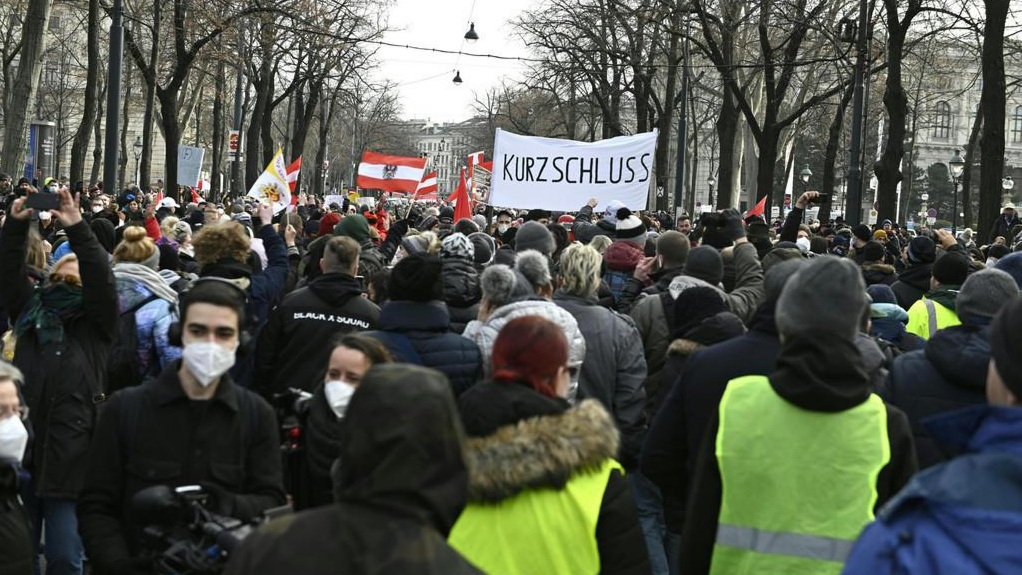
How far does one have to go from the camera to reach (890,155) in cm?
2391

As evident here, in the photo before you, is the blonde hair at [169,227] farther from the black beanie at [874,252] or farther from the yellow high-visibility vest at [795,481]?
the yellow high-visibility vest at [795,481]

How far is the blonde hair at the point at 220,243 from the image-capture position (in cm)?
726

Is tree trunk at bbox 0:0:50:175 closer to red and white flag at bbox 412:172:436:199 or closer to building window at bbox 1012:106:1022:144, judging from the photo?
red and white flag at bbox 412:172:436:199

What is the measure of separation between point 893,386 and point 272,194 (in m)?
12.6

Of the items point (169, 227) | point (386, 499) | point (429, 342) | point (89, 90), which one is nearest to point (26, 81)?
point (89, 90)

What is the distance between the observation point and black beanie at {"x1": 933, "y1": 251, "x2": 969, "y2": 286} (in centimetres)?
798

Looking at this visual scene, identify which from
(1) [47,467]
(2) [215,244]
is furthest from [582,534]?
(2) [215,244]

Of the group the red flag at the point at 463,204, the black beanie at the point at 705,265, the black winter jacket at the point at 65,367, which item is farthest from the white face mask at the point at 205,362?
the red flag at the point at 463,204

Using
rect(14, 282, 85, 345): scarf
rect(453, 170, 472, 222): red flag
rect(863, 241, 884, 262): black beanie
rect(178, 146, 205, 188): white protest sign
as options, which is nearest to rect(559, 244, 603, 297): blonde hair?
rect(14, 282, 85, 345): scarf

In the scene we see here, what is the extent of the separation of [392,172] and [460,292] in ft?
67.5

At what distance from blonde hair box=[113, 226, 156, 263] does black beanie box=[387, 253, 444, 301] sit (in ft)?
5.40

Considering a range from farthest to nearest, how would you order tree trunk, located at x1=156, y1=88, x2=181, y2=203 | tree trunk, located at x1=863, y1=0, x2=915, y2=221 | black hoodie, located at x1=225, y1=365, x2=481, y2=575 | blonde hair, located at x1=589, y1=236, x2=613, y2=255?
tree trunk, located at x1=156, y1=88, x2=181, y2=203 → tree trunk, located at x1=863, y1=0, x2=915, y2=221 → blonde hair, located at x1=589, y1=236, x2=613, y2=255 → black hoodie, located at x1=225, y1=365, x2=481, y2=575

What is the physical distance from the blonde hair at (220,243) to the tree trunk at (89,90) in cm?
1729

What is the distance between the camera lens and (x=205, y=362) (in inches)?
165
